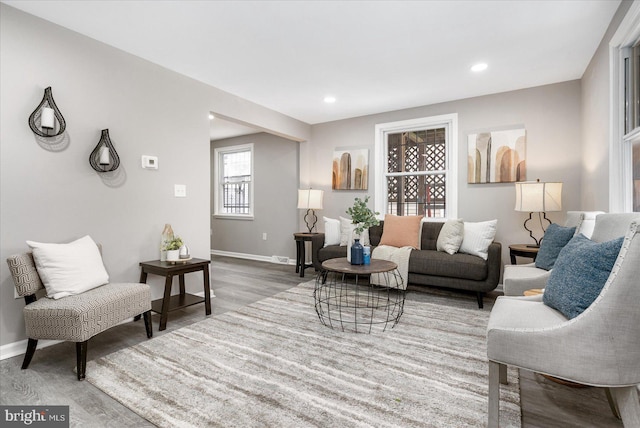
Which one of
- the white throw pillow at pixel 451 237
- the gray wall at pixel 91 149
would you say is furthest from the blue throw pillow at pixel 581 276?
the gray wall at pixel 91 149

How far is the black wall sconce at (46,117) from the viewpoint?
230 centimetres

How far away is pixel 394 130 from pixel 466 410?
12.8ft

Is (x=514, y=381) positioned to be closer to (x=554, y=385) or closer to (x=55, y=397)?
(x=554, y=385)

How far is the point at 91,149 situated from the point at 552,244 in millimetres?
3861

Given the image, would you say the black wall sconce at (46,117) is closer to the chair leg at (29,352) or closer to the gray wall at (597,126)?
the chair leg at (29,352)

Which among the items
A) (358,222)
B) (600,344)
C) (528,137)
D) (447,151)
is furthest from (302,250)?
(600,344)

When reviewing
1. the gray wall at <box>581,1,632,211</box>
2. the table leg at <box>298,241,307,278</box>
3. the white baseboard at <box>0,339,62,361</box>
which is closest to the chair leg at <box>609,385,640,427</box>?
the gray wall at <box>581,1,632,211</box>

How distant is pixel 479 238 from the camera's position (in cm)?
352

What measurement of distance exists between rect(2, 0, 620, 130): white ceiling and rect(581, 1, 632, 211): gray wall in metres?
0.11

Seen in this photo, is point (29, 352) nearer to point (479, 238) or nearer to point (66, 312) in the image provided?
point (66, 312)

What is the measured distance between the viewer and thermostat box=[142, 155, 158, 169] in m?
3.02

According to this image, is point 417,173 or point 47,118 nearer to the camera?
point 47,118

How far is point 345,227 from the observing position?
442 centimetres

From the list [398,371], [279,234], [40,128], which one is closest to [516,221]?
[398,371]
